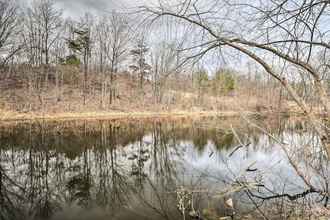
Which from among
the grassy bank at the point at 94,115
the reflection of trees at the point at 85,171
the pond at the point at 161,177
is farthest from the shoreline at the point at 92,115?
the pond at the point at 161,177

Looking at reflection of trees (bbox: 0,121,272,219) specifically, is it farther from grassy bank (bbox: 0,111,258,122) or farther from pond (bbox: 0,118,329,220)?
grassy bank (bbox: 0,111,258,122)

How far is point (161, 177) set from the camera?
787 centimetres

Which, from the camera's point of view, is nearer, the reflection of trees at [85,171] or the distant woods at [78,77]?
the reflection of trees at [85,171]

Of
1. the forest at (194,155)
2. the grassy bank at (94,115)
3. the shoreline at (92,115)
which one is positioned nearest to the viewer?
the forest at (194,155)

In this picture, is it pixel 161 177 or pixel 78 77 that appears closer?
pixel 161 177

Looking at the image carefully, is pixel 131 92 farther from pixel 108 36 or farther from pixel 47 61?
pixel 47 61

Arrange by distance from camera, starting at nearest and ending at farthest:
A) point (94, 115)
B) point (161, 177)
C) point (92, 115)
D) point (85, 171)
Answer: point (161, 177) < point (85, 171) < point (92, 115) < point (94, 115)

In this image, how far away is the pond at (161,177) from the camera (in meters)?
5.19

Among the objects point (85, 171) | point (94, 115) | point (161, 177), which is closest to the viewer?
point (161, 177)

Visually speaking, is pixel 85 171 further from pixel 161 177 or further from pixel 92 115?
pixel 92 115

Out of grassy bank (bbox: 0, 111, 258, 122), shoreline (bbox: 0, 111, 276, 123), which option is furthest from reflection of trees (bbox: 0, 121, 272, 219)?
grassy bank (bbox: 0, 111, 258, 122)

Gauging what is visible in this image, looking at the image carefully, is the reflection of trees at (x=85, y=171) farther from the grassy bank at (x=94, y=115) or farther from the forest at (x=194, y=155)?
the grassy bank at (x=94, y=115)

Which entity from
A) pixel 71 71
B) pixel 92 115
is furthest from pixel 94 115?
pixel 71 71

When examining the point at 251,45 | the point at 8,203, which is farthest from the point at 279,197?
the point at 8,203
